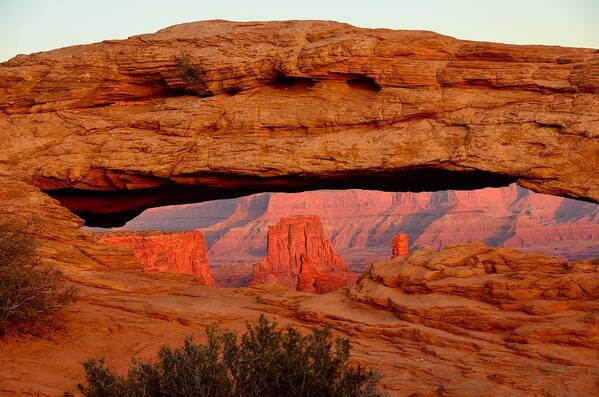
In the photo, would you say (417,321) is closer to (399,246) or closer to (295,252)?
(399,246)

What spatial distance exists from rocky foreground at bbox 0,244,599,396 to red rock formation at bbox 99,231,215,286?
128 feet

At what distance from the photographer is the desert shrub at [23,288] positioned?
14.9m

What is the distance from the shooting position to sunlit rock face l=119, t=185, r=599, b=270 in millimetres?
107938

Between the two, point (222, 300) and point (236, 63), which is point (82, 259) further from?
point (236, 63)

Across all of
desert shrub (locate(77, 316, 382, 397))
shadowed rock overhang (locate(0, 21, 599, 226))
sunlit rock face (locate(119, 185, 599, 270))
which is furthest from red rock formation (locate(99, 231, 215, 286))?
Result: desert shrub (locate(77, 316, 382, 397))

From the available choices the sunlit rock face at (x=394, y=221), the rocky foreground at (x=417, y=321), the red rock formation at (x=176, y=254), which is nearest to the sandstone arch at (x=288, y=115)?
the rocky foreground at (x=417, y=321)

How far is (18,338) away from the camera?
598 inches

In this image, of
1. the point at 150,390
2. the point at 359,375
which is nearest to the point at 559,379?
the point at 359,375

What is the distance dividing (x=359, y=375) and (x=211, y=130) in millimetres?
12587

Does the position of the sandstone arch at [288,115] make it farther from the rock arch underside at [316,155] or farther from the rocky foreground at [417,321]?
the rocky foreground at [417,321]

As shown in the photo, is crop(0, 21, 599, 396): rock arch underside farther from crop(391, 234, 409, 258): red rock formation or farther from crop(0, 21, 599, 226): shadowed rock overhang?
crop(391, 234, 409, 258): red rock formation

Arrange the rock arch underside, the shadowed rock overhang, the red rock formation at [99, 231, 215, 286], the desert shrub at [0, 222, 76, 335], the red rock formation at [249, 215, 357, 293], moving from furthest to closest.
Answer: the red rock formation at [249, 215, 357, 293]
the red rock formation at [99, 231, 215, 286]
the shadowed rock overhang
the rock arch underside
the desert shrub at [0, 222, 76, 335]

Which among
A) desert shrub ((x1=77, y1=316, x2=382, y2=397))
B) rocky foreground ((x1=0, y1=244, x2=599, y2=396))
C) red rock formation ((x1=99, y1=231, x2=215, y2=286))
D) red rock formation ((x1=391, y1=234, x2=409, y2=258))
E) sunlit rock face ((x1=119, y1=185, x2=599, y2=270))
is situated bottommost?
sunlit rock face ((x1=119, y1=185, x2=599, y2=270))

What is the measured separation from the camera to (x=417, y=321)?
16.5 m
